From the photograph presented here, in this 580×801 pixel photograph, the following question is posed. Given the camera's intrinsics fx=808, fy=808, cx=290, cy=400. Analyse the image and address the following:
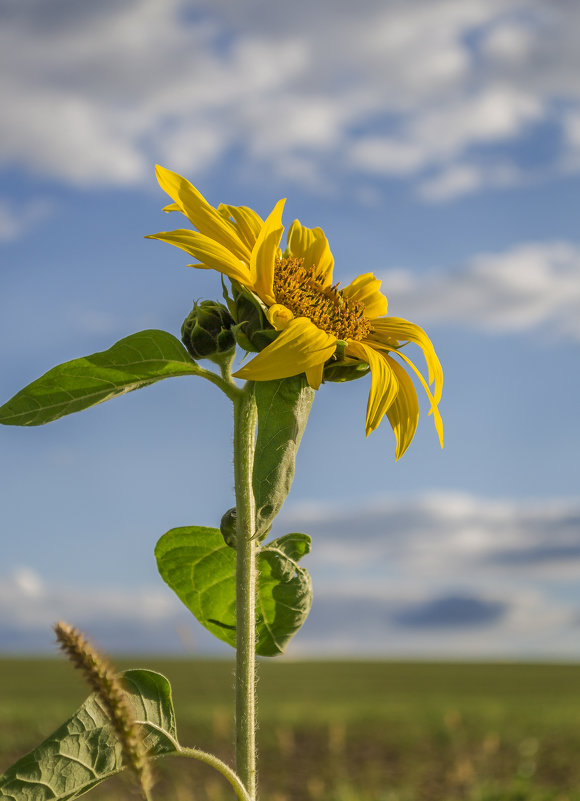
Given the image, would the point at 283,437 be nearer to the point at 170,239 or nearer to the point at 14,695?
the point at 170,239

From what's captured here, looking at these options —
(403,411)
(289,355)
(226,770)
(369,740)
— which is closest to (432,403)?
(403,411)

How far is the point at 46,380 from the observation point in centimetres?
149

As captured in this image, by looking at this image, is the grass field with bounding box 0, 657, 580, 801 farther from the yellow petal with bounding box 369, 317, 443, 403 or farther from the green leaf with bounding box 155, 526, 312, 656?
the yellow petal with bounding box 369, 317, 443, 403

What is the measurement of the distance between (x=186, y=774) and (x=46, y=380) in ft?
22.2

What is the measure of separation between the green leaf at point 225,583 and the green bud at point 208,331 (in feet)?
1.40

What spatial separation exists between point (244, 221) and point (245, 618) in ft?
2.53

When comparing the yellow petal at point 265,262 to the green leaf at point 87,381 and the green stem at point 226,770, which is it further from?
the green stem at point 226,770

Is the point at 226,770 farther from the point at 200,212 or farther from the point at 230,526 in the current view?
the point at 200,212

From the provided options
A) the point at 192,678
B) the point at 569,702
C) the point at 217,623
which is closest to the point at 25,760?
the point at 217,623

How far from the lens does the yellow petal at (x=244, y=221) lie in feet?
5.28

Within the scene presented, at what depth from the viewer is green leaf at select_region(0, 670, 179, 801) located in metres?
1.35

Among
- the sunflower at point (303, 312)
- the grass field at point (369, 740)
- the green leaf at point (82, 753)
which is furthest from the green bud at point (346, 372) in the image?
the grass field at point (369, 740)

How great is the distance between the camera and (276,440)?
4.50ft

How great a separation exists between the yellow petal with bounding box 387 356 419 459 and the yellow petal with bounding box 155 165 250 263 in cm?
37
